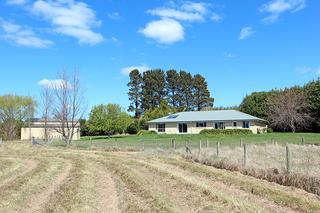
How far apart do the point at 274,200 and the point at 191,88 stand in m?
101

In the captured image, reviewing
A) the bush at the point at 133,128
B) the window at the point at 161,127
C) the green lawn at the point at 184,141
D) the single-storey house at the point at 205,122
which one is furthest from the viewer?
the bush at the point at 133,128

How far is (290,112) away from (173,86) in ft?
156

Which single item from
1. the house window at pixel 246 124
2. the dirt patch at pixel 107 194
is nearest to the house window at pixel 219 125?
the house window at pixel 246 124

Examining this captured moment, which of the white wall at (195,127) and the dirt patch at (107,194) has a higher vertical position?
the white wall at (195,127)

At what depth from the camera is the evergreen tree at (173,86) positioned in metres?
110

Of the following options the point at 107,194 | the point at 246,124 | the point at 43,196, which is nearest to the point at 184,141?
the point at 246,124

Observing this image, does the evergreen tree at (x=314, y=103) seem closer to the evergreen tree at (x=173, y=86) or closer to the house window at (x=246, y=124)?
the house window at (x=246, y=124)

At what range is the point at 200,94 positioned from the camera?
111688mm

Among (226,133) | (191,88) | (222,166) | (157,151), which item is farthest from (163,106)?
(222,166)

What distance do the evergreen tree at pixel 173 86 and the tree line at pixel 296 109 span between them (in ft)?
126

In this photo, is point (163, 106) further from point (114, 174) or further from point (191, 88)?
point (114, 174)

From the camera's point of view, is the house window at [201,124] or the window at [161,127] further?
the window at [161,127]

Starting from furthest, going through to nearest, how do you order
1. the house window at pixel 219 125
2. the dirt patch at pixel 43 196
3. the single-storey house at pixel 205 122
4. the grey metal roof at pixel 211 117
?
the house window at pixel 219 125 < the grey metal roof at pixel 211 117 < the single-storey house at pixel 205 122 < the dirt patch at pixel 43 196

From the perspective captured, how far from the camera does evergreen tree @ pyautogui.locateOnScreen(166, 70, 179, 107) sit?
110 meters
